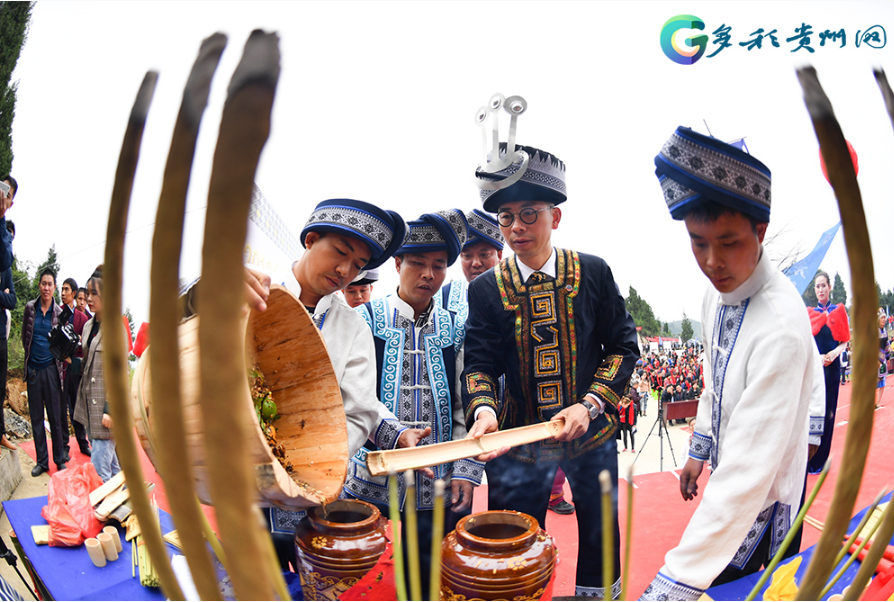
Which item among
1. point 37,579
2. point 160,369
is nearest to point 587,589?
point 160,369

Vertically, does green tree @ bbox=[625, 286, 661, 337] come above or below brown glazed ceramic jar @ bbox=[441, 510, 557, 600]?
above

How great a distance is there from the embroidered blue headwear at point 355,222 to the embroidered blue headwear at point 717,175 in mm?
770

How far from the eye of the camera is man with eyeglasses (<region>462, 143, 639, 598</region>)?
4.68ft

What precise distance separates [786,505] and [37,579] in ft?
8.06

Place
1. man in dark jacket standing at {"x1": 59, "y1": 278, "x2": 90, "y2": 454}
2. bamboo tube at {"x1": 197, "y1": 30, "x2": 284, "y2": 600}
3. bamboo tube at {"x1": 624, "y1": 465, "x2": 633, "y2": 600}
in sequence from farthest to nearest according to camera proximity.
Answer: man in dark jacket standing at {"x1": 59, "y1": 278, "x2": 90, "y2": 454}
bamboo tube at {"x1": 624, "y1": 465, "x2": 633, "y2": 600}
bamboo tube at {"x1": 197, "y1": 30, "x2": 284, "y2": 600}

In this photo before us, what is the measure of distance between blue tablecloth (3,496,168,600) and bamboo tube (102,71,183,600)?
155cm

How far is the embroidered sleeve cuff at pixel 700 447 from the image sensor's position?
1.23 m

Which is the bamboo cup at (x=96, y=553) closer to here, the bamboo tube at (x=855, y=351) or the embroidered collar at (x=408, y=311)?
the embroidered collar at (x=408, y=311)

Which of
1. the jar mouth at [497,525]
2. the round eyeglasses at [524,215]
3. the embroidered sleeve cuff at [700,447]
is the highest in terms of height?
the round eyeglasses at [524,215]

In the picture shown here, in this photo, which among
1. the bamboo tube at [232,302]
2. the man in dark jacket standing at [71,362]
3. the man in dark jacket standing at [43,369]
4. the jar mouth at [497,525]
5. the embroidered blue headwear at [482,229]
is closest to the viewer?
the bamboo tube at [232,302]

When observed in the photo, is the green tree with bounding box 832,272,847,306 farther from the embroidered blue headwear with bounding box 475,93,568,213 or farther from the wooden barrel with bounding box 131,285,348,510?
the wooden barrel with bounding box 131,285,348,510

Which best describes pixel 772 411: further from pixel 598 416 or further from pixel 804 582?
pixel 804 582

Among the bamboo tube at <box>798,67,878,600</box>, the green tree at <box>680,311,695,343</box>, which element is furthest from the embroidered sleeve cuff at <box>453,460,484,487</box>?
the bamboo tube at <box>798,67,878,600</box>

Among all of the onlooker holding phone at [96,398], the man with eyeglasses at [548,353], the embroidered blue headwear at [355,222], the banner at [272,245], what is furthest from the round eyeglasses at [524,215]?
the onlooker holding phone at [96,398]
